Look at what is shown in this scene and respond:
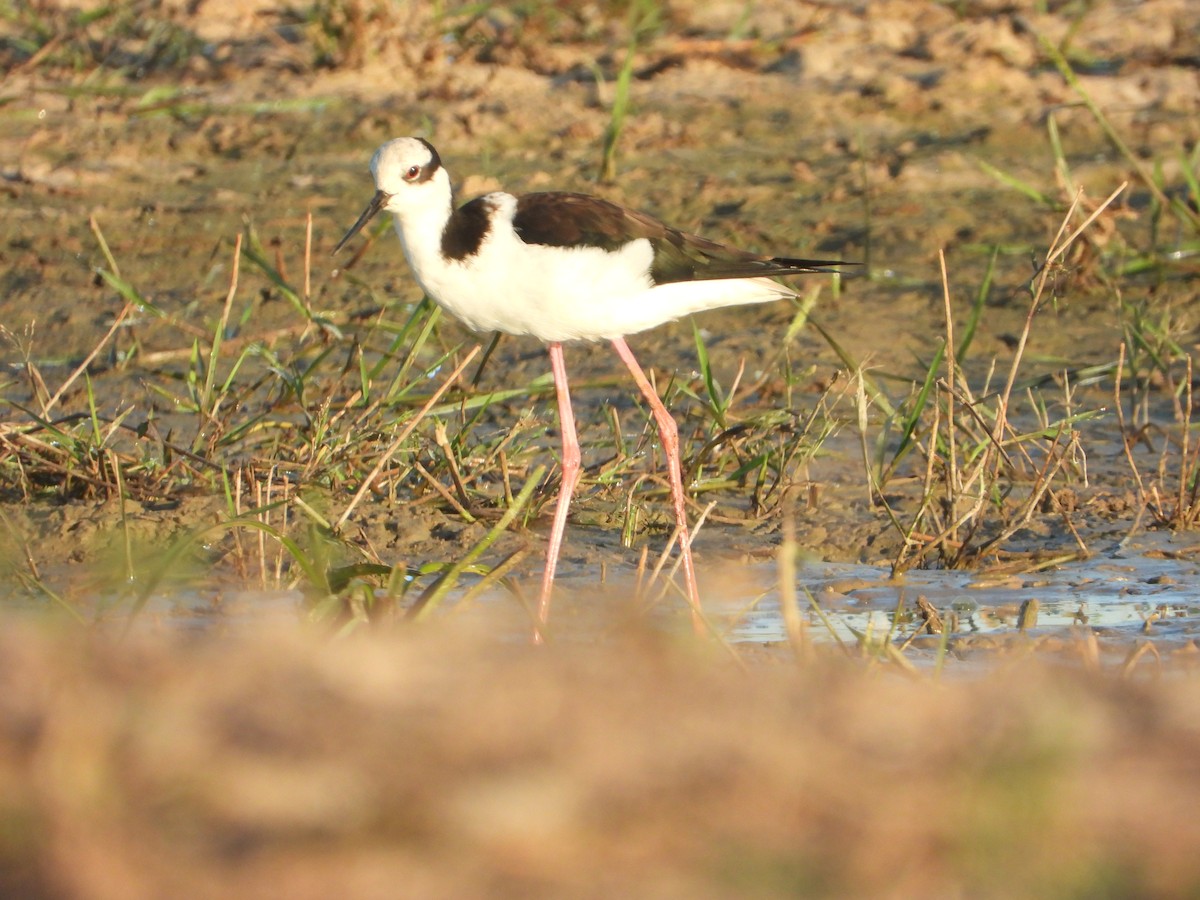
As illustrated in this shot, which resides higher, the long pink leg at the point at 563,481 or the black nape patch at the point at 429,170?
the black nape patch at the point at 429,170

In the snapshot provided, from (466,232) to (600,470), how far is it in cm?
92

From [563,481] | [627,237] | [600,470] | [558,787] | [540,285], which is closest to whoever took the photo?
[558,787]

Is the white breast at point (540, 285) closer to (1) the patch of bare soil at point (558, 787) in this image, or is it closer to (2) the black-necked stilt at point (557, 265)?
(2) the black-necked stilt at point (557, 265)

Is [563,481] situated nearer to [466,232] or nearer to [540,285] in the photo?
[540,285]

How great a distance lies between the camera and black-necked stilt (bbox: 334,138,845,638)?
3875 millimetres

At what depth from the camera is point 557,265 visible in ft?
12.8

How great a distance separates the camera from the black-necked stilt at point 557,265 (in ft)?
12.7

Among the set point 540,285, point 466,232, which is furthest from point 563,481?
point 466,232

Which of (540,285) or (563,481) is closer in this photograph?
(540,285)

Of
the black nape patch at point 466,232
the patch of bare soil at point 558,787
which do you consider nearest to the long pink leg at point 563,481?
the black nape patch at point 466,232

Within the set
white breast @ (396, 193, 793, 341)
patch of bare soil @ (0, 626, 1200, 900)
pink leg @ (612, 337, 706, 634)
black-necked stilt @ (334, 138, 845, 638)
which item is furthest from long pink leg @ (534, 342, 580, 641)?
patch of bare soil @ (0, 626, 1200, 900)

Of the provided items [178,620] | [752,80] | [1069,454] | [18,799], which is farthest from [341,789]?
[752,80]

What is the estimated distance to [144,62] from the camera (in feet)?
24.1

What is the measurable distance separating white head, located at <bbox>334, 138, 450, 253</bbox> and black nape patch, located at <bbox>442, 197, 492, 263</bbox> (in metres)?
0.07
